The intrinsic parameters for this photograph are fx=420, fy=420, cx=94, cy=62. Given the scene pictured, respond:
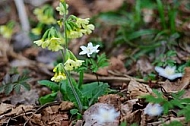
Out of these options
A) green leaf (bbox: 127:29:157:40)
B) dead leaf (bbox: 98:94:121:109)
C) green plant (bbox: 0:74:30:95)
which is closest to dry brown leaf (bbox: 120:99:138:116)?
dead leaf (bbox: 98:94:121:109)

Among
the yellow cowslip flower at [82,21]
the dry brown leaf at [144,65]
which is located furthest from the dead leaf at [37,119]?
the dry brown leaf at [144,65]

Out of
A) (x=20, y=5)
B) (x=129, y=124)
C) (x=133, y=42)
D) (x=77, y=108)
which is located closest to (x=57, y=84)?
(x=77, y=108)

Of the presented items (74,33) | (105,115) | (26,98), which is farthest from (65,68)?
(26,98)

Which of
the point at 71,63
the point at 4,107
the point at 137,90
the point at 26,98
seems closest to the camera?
the point at 71,63

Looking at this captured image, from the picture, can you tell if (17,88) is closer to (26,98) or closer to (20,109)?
(20,109)

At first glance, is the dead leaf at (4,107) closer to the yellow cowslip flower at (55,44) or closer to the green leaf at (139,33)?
the yellow cowslip flower at (55,44)
